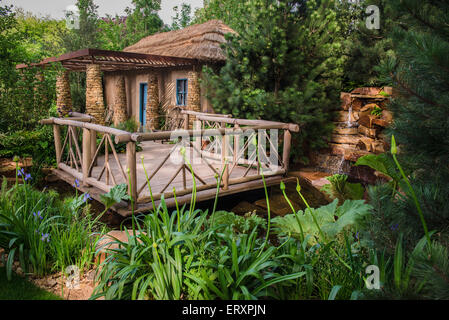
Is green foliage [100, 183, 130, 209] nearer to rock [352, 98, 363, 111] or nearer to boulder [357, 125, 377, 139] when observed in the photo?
boulder [357, 125, 377, 139]

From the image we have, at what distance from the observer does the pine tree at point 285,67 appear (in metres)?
8.28

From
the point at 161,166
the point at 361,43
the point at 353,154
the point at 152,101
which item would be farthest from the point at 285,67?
the point at 152,101

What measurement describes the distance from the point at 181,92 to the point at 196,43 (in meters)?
1.96

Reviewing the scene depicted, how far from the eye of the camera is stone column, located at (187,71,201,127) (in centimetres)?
1141

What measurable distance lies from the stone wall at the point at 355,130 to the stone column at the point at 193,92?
181 inches

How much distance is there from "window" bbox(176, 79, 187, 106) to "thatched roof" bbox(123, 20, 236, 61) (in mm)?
1008

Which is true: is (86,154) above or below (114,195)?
above

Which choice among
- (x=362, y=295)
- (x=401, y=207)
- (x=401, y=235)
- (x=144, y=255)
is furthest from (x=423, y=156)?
(x=144, y=255)

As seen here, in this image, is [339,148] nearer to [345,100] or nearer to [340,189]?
[345,100]

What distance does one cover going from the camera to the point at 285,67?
863 centimetres

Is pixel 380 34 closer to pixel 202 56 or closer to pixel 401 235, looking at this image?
pixel 202 56

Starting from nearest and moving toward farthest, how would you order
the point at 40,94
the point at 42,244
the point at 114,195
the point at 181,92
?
the point at 42,244, the point at 114,195, the point at 40,94, the point at 181,92

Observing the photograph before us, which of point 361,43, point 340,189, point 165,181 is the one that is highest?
point 361,43
